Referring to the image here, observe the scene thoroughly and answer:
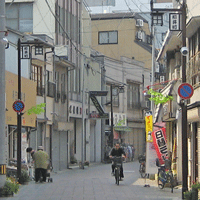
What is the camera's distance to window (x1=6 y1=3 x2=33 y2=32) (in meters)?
44.8

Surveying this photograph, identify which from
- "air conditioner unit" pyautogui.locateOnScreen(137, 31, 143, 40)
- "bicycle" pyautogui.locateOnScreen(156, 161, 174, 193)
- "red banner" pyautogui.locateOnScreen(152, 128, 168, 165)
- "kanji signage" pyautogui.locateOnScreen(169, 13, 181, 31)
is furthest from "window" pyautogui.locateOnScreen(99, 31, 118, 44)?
"kanji signage" pyautogui.locateOnScreen(169, 13, 181, 31)

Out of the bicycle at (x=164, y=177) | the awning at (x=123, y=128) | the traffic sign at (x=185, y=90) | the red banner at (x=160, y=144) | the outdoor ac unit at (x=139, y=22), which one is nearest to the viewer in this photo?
the traffic sign at (x=185, y=90)

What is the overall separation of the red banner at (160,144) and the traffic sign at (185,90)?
26.1ft

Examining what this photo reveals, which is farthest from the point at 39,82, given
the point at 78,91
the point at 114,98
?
the point at 114,98

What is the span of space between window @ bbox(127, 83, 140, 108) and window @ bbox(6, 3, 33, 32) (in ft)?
89.1

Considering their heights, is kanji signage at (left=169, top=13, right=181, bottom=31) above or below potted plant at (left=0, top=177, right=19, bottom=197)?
above

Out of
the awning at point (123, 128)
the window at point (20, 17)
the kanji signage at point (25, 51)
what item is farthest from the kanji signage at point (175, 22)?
the awning at point (123, 128)

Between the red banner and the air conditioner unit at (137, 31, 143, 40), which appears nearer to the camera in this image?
the red banner

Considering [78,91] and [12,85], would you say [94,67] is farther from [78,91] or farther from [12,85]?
[12,85]

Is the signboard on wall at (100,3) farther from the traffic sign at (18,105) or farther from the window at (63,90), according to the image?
the traffic sign at (18,105)

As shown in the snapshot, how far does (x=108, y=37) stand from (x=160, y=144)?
4724cm

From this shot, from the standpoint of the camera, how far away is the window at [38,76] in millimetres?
38150

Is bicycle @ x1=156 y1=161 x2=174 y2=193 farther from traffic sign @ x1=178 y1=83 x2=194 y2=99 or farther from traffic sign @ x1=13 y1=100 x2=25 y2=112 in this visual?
traffic sign @ x1=13 y1=100 x2=25 y2=112

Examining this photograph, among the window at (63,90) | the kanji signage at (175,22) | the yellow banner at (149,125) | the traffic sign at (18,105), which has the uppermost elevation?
the kanji signage at (175,22)
